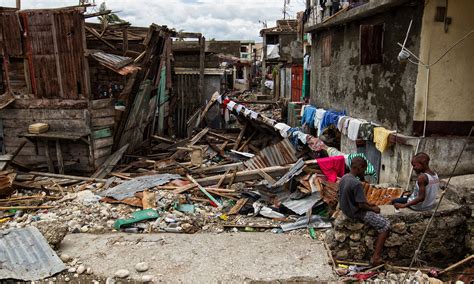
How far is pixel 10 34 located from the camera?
34.1 feet

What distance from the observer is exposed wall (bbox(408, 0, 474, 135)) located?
7071mm

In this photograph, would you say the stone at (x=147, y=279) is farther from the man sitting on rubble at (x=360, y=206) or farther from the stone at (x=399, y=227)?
the stone at (x=399, y=227)

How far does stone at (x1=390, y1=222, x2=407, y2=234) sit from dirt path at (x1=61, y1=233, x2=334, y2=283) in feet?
3.93

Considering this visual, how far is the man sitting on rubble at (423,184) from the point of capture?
18.4 feet

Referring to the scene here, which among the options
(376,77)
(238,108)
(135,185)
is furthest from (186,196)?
(238,108)

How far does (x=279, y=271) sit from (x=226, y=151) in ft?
27.8

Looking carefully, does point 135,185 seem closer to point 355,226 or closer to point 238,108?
point 355,226

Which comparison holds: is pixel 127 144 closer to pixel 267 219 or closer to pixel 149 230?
pixel 149 230

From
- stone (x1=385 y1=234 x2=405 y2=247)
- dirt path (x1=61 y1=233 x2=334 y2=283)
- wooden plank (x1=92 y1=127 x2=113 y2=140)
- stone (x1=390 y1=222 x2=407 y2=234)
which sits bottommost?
dirt path (x1=61 y1=233 x2=334 y2=283)

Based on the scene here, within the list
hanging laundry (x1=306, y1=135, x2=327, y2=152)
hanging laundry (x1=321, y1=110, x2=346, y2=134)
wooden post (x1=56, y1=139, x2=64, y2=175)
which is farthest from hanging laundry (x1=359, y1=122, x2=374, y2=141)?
wooden post (x1=56, y1=139, x2=64, y2=175)

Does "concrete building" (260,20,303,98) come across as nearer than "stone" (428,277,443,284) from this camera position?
No

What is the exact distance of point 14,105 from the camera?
1059cm

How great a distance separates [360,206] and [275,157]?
194 inches

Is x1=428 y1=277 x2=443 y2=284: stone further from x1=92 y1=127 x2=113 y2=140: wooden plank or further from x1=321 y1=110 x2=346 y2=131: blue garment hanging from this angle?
x1=92 y1=127 x2=113 y2=140: wooden plank
